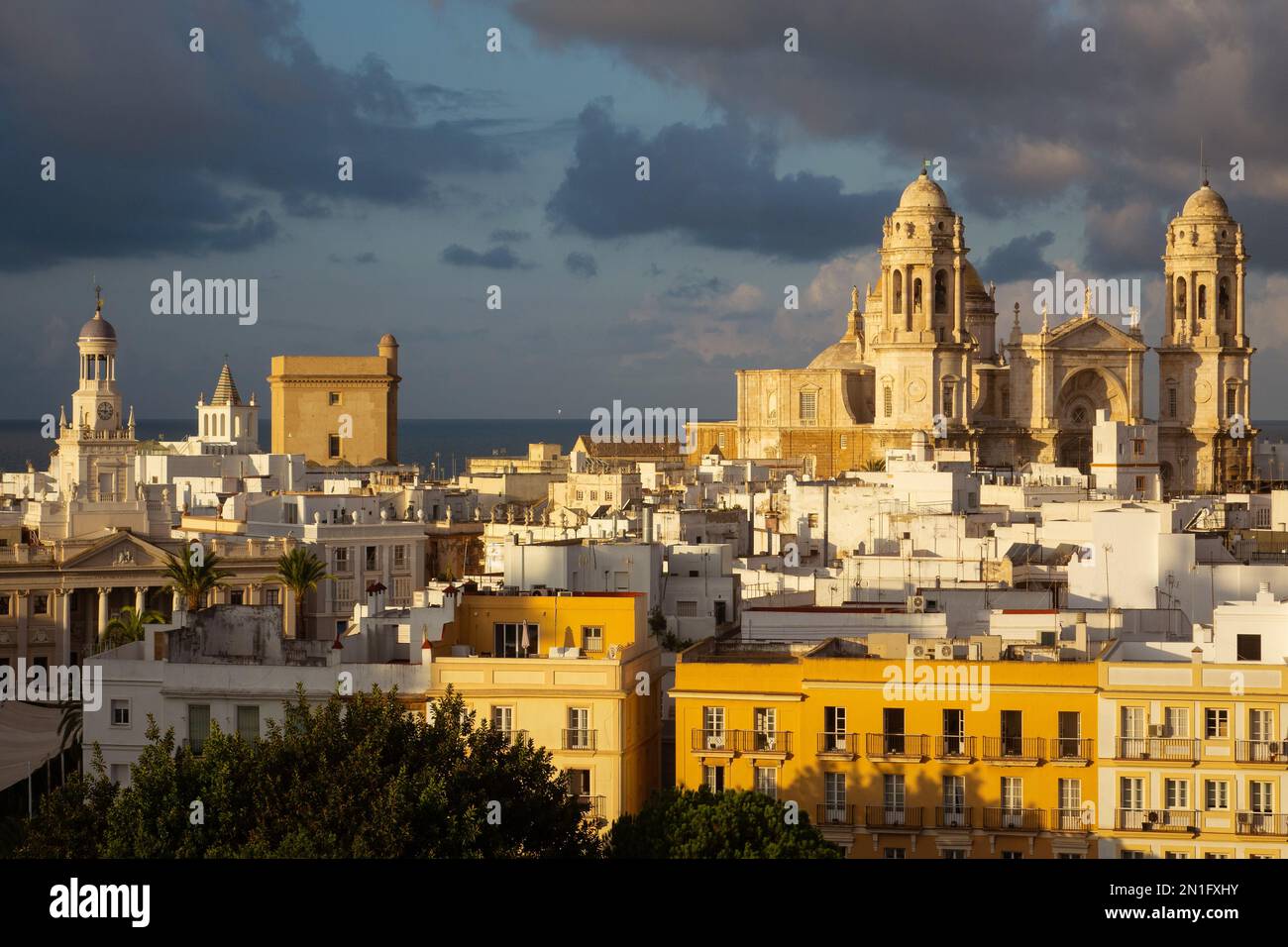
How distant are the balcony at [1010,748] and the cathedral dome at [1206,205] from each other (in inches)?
3496

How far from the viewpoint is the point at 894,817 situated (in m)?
34.1

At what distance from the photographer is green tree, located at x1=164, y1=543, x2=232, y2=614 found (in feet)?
188

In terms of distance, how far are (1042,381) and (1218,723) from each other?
83.2 m

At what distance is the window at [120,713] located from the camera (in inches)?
1427

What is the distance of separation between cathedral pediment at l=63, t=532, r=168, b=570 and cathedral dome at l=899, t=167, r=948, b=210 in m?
55.8

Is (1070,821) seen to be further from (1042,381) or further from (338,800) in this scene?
(1042,381)

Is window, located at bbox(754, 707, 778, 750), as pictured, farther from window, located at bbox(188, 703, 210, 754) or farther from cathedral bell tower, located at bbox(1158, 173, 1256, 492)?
cathedral bell tower, located at bbox(1158, 173, 1256, 492)

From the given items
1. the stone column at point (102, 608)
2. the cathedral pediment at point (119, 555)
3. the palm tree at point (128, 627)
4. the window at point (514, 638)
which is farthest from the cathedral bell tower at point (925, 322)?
the window at point (514, 638)

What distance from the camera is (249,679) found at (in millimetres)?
35562

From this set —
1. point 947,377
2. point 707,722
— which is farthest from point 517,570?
point 947,377

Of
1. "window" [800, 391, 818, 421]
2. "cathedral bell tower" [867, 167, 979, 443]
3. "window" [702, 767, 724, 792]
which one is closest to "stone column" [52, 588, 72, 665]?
"window" [702, 767, 724, 792]

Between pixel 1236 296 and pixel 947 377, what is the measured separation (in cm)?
1692

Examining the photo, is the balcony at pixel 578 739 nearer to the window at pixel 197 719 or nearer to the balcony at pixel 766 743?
the balcony at pixel 766 743
